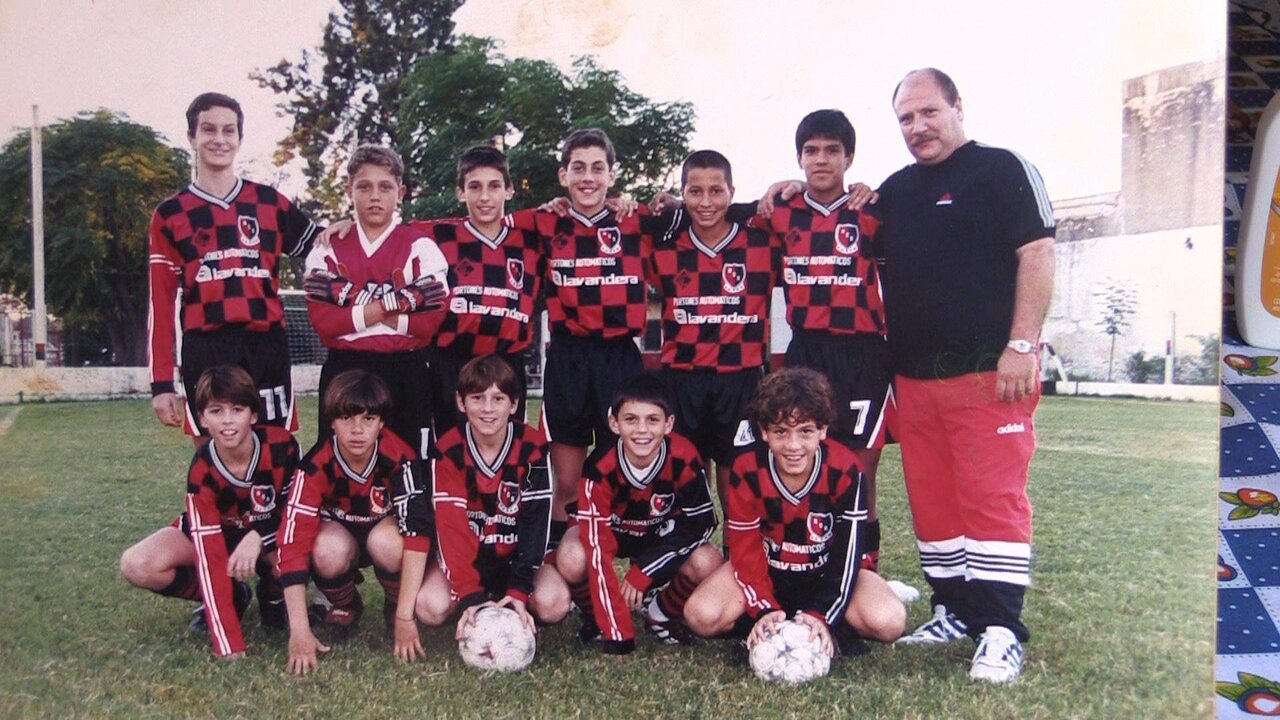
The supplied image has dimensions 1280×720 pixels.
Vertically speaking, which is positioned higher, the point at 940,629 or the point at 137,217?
the point at 137,217

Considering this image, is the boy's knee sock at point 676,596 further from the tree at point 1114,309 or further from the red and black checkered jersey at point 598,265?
the tree at point 1114,309

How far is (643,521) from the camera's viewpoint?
8.05ft

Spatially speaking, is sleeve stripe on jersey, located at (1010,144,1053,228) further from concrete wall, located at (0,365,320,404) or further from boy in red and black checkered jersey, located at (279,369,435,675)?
concrete wall, located at (0,365,320,404)

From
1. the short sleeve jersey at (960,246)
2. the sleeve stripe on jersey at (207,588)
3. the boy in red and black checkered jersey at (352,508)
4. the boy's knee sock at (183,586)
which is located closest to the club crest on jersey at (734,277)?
the short sleeve jersey at (960,246)

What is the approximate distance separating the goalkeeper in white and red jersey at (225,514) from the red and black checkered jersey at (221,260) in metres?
0.14

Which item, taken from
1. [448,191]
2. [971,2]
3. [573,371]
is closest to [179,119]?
[448,191]

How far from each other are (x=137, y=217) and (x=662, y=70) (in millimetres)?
1325

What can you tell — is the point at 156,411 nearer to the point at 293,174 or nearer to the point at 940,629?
the point at 293,174

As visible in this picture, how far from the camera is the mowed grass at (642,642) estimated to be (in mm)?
1968

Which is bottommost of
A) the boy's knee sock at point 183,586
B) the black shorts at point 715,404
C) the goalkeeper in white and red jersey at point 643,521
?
the boy's knee sock at point 183,586

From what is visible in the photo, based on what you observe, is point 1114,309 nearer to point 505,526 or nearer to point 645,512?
point 645,512

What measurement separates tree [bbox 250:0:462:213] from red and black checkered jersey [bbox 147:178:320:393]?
162 mm

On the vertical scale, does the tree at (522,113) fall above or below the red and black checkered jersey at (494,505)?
above

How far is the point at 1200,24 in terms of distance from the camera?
200 centimetres
